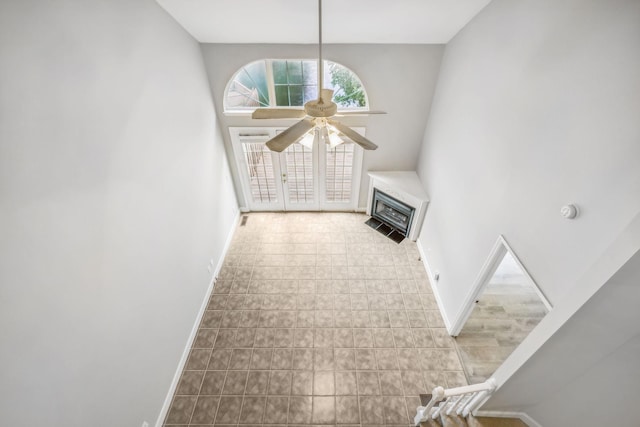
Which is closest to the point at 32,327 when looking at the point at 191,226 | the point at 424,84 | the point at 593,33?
the point at 191,226

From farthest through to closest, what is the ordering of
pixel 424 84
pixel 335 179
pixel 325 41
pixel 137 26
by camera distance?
pixel 335 179 < pixel 424 84 < pixel 325 41 < pixel 137 26

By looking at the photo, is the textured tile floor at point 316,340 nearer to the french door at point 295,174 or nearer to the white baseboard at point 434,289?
the white baseboard at point 434,289

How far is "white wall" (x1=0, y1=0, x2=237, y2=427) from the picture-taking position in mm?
1449

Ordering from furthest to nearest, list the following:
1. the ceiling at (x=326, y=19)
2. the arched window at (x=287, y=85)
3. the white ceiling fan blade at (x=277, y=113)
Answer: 1. the arched window at (x=287, y=85)
2. the ceiling at (x=326, y=19)
3. the white ceiling fan blade at (x=277, y=113)

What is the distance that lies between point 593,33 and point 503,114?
0.88 m

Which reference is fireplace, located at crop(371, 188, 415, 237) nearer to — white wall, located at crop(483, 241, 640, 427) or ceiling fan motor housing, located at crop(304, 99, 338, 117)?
white wall, located at crop(483, 241, 640, 427)

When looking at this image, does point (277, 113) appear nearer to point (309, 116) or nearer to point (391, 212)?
point (309, 116)

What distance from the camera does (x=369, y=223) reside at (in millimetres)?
5426

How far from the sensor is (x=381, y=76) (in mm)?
4105

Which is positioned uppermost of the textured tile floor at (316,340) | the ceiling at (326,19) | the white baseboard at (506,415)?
the ceiling at (326,19)

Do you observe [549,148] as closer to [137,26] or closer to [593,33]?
[593,33]

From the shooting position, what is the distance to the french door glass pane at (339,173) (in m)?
4.95

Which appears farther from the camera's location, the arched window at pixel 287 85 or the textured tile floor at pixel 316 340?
the arched window at pixel 287 85

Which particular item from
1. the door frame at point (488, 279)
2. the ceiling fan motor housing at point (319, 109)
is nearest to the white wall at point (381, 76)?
the ceiling fan motor housing at point (319, 109)
